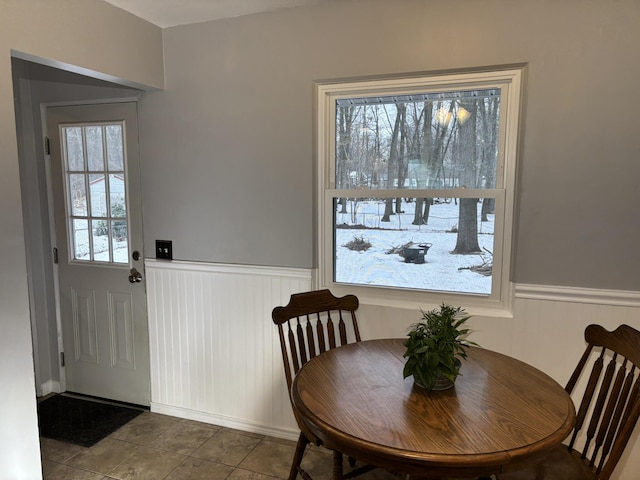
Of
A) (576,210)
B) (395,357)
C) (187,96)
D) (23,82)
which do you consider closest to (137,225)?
(187,96)

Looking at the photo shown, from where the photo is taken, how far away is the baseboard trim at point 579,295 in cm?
197

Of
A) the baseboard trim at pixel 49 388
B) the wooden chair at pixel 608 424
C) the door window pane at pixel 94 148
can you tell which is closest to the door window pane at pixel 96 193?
the door window pane at pixel 94 148

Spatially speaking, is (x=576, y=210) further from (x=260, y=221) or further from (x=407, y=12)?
(x=260, y=221)

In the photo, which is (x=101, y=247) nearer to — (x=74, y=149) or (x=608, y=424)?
(x=74, y=149)

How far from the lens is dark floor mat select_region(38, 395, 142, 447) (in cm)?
264

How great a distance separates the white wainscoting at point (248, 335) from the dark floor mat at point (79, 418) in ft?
0.83

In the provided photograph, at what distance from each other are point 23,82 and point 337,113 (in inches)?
88.1

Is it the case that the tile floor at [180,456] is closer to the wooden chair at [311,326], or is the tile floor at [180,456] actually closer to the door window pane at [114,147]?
the wooden chair at [311,326]

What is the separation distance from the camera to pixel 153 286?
286 centimetres

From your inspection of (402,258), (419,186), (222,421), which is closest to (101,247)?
(222,421)

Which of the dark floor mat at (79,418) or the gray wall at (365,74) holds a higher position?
the gray wall at (365,74)

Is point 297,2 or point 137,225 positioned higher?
point 297,2

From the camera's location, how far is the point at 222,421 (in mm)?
2760

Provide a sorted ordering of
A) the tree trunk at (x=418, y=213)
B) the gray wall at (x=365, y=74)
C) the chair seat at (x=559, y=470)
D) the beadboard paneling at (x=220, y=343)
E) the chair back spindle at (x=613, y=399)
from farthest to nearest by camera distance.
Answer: the beadboard paneling at (x=220, y=343) → the tree trunk at (x=418, y=213) → the gray wall at (x=365, y=74) → the chair seat at (x=559, y=470) → the chair back spindle at (x=613, y=399)
